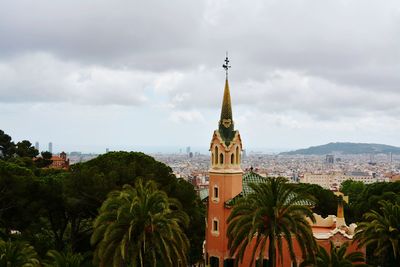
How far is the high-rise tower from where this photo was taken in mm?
34531

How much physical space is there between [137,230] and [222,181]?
11.2m

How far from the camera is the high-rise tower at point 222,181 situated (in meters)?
34.5

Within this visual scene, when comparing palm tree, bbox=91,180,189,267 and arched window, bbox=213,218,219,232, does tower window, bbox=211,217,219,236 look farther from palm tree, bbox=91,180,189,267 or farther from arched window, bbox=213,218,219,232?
palm tree, bbox=91,180,189,267

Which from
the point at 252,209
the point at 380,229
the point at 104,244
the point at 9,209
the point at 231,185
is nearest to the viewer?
the point at 104,244

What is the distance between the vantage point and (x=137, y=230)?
81.4ft

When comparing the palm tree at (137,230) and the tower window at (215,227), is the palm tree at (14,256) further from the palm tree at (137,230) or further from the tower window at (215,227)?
the tower window at (215,227)

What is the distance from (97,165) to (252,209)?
18.7 meters

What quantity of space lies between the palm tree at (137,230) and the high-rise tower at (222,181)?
8958 mm

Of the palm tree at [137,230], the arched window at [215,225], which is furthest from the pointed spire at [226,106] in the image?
the palm tree at [137,230]

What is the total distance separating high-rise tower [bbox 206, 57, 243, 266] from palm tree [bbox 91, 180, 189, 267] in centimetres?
896

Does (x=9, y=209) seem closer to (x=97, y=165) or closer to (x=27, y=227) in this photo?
(x=27, y=227)

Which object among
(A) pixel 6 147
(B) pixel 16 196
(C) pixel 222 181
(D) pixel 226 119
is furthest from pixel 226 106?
(A) pixel 6 147

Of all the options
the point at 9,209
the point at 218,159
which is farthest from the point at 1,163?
the point at 218,159

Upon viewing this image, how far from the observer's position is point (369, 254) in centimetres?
3800
